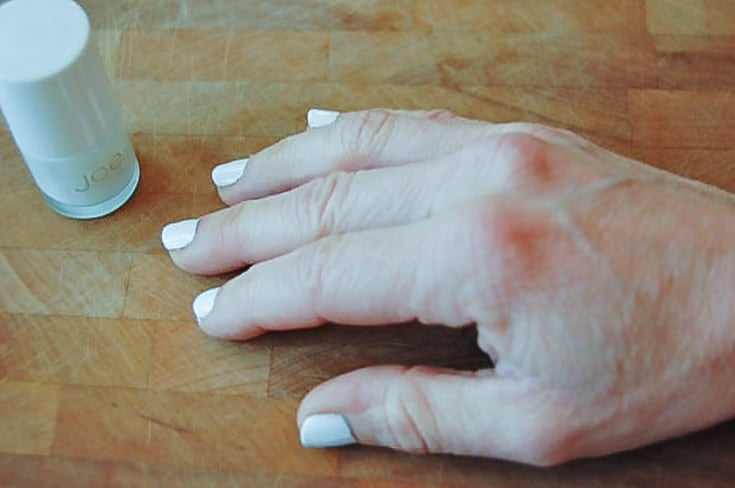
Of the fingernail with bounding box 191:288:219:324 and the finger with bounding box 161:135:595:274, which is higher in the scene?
the finger with bounding box 161:135:595:274

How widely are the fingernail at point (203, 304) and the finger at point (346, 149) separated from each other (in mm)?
91

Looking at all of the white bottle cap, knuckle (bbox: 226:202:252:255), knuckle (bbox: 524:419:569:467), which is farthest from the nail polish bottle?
knuckle (bbox: 524:419:569:467)

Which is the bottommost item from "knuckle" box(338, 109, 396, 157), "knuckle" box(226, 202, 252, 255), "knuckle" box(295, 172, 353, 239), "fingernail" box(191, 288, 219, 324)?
"fingernail" box(191, 288, 219, 324)

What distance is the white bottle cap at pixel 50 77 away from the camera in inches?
30.3

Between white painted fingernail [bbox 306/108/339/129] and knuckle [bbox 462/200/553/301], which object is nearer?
knuckle [bbox 462/200/553/301]

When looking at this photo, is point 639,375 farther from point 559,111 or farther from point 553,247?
point 559,111

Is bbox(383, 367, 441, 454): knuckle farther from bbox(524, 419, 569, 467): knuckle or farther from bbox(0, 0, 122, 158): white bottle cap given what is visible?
bbox(0, 0, 122, 158): white bottle cap

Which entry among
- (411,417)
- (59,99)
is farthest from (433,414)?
(59,99)

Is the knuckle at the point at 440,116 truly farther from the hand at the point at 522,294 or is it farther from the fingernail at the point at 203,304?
the fingernail at the point at 203,304

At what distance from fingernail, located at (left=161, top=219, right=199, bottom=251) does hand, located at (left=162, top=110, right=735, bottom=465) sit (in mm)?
78

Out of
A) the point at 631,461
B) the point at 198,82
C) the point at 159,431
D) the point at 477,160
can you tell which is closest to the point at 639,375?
the point at 631,461

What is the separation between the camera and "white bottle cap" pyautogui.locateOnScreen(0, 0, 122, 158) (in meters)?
0.77

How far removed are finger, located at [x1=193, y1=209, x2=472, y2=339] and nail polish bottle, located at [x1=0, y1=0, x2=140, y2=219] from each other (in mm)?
154

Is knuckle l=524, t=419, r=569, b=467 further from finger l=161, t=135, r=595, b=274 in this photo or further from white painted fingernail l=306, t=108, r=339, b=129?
white painted fingernail l=306, t=108, r=339, b=129
